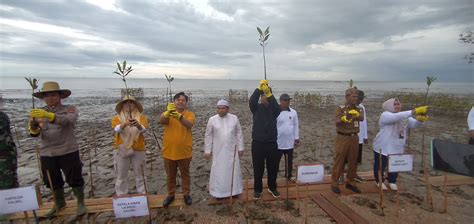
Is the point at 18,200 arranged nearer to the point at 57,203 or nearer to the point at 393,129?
the point at 57,203

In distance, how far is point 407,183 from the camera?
503cm

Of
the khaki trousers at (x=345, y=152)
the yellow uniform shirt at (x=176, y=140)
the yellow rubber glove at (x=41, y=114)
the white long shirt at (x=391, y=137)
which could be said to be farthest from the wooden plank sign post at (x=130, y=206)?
the white long shirt at (x=391, y=137)

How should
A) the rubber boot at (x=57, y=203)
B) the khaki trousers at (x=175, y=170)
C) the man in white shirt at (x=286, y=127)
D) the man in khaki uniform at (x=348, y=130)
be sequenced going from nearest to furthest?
the rubber boot at (x=57, y=203), the khaki trousers at (x=175, y=170), the man in khaki uniform at (x=348, y=130), the man in white shirt at (x=286, y=127)

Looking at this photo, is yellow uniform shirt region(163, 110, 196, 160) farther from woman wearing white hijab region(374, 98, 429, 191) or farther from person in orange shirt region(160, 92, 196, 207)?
woman wearing white hijab region(374, 98, 429, 191)

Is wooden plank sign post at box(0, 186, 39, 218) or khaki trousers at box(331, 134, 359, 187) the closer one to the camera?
wooden plank sign post at box(0, 186, 39, 218)

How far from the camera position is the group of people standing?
348 cm

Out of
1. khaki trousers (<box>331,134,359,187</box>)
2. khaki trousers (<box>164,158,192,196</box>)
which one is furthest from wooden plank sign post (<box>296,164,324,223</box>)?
khaki trousers (<box>164,158,192,196</box>)

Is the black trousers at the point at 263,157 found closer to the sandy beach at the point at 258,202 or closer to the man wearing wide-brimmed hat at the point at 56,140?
the sandy beach at the point at 258,202

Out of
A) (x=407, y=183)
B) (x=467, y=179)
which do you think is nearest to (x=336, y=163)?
(x=407, y=183)

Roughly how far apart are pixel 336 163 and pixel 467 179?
131 inches

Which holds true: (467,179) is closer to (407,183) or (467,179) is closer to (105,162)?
(407,183)

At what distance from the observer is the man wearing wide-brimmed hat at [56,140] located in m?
3.35

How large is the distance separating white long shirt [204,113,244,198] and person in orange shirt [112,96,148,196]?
1115mm

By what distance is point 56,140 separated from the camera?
341cm
